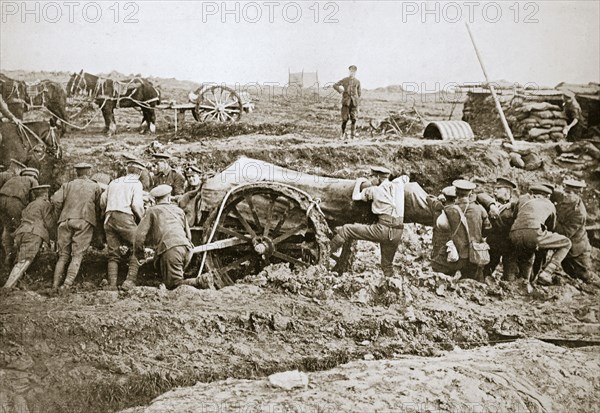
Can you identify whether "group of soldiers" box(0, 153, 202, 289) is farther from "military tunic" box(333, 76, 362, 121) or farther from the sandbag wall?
the sandbag wall

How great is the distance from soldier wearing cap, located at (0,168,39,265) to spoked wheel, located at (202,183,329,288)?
1.71m

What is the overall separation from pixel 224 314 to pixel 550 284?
10.1ft

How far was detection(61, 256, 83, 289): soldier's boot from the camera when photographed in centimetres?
529

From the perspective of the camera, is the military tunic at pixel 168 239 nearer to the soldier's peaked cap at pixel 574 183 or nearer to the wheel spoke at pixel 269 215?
the wheel spoke at pixel 269 215

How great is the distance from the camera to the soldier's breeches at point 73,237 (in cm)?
536

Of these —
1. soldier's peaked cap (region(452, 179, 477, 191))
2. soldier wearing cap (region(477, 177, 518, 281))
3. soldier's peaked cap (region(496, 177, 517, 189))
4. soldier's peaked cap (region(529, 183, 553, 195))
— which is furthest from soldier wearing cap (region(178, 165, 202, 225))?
soldier's peaked cap (region(529, 183, 553, 195))

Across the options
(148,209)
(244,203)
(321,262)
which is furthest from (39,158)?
(321,262)

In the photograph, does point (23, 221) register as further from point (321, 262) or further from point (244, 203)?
point (321, 262)

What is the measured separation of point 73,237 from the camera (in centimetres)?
539

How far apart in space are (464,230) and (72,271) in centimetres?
355

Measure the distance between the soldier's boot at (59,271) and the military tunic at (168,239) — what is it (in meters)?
0.67

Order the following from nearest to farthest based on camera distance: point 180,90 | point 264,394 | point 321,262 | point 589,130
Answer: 1. point 264,394
2. point 321,262
3. point 589,130
4. point 180,90

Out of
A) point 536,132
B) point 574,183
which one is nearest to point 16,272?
point 574,183

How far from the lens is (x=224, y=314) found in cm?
500
